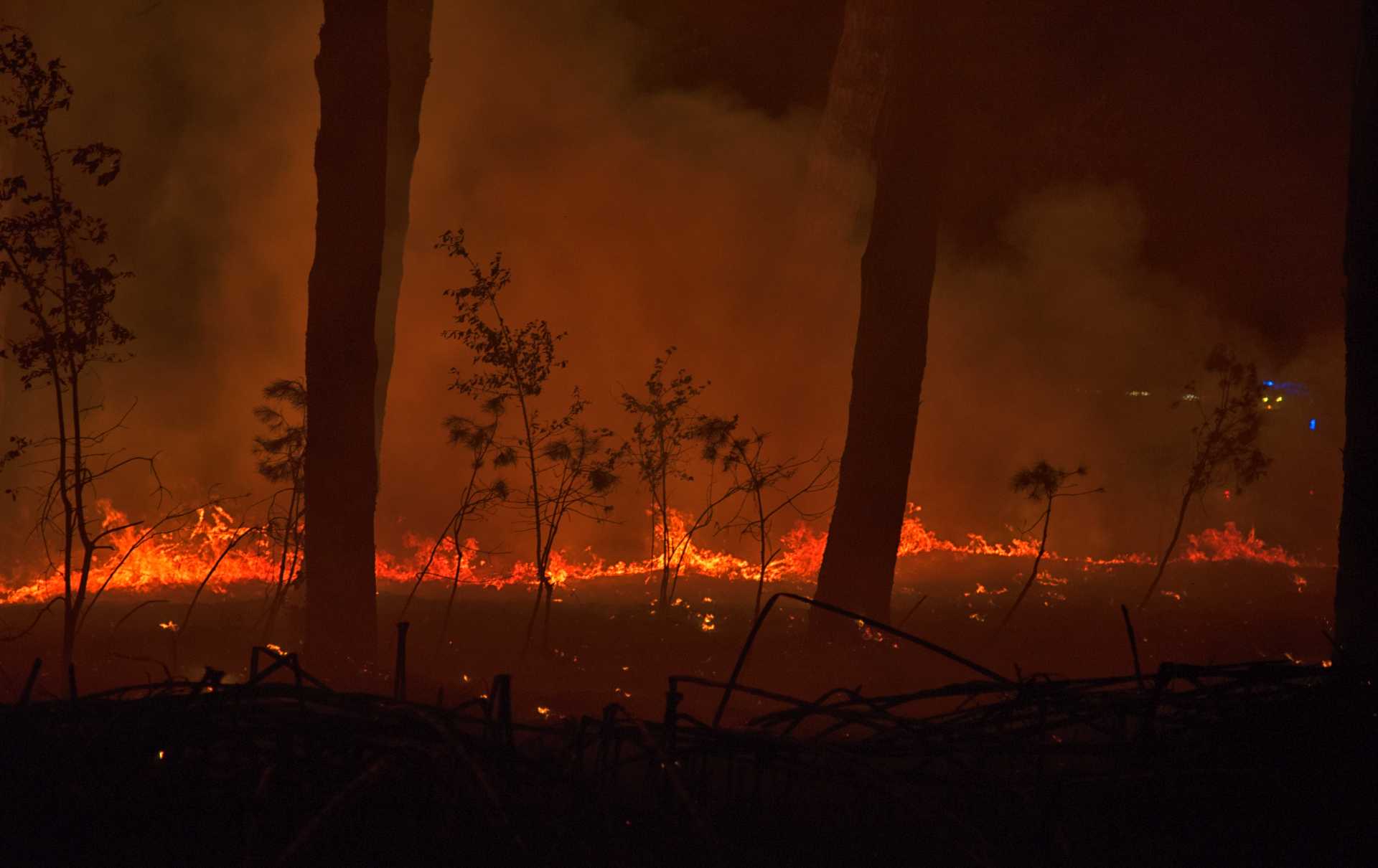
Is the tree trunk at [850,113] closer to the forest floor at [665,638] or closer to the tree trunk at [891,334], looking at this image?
the forest floor at [665,638]

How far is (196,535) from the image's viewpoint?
15508mm

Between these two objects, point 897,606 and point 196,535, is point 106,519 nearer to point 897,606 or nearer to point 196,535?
point 196,535

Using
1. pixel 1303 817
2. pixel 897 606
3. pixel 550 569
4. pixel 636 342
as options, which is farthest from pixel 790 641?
pixel 636 342

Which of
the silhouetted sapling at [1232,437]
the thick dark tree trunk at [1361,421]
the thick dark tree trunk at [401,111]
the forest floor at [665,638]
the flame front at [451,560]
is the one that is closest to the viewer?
the thick dark tree trunk at [1361,421]

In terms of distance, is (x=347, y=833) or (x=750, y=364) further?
(x=750, y=364)

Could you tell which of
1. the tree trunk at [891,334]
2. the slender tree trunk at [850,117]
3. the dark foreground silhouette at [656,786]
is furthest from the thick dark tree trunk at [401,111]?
the dark foreground silhouette at [656,786]

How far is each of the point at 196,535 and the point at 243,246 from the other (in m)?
6.34

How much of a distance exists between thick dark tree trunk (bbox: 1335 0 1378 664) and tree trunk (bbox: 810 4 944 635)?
17.9 ft

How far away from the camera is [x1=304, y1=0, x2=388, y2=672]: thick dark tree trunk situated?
22.2 feet

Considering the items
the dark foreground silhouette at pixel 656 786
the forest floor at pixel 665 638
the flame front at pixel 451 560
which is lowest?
the forest floor at pixel 665 638

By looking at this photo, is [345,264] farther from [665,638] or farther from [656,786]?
[656,786]

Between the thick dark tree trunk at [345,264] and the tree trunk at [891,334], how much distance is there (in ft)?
13.2

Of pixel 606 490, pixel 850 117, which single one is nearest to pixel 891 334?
pixel 606 490

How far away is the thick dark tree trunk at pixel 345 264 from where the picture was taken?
677cm
